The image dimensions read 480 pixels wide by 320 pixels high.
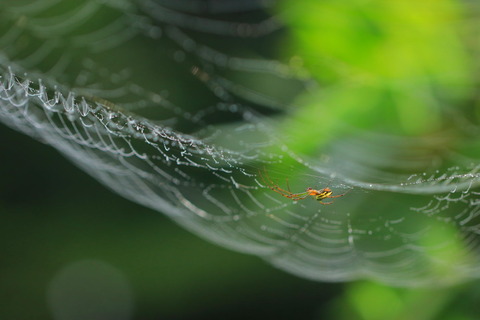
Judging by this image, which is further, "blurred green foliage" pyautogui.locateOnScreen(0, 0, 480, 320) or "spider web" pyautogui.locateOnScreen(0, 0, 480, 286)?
"blurred green foliage" pyautogui.locateOnScreen(0, 0, 480, 320)

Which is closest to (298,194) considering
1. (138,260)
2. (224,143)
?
(224,143)

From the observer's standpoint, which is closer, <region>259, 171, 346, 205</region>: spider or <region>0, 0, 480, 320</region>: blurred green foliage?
<region>259, 171, 346, 205</region>: spider

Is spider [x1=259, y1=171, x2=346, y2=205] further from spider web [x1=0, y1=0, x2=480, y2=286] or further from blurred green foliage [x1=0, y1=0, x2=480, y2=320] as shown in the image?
blurred green foliage [x1=0, y1=0, x2=480, y2=320]

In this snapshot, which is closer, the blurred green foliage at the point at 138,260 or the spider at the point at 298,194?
the spider at the point at 298,194

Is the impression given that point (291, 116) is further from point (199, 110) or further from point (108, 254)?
point (108, 254)

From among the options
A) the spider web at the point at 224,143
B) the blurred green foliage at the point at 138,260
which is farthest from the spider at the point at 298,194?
the blurred green foliage at the point at 138,260

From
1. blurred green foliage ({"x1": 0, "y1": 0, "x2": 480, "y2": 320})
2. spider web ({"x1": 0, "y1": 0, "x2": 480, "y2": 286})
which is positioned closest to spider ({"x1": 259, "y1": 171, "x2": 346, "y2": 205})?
spider web ({"x1": 0, "y1": 0, "x2": 480, "y2": 286})

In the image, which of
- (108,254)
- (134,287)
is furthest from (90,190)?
(134,287)

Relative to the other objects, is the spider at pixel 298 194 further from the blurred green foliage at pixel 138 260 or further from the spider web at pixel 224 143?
the blurred green foliage at pixel 138 260
